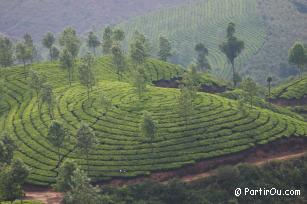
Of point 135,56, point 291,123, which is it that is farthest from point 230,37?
point 291,123

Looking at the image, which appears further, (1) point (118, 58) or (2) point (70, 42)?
(2) point (70, 42)

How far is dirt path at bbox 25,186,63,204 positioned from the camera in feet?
235

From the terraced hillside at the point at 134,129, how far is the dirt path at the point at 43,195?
4.73ft

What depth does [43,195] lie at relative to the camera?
74.0 metres

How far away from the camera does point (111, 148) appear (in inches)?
3332

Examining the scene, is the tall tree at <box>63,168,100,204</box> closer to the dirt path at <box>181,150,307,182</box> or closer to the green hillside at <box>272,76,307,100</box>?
the dirt path at <box>181,150,307,182</box>

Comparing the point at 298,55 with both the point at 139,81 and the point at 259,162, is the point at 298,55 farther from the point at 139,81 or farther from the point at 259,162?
the point at 259,162

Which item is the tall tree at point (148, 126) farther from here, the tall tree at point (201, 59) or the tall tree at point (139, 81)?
the tall tree at point (201, 59)

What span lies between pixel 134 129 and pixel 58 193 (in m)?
22.5

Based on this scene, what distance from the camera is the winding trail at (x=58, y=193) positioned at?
236 feet

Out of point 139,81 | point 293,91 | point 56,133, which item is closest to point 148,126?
point 56,133

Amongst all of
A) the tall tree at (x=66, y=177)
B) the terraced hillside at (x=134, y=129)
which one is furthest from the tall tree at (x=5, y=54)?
the tall tree at (x=66, y=177)

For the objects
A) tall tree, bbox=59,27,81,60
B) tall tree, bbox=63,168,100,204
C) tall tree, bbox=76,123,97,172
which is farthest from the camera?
tall tree, bbox=59,27,81,60

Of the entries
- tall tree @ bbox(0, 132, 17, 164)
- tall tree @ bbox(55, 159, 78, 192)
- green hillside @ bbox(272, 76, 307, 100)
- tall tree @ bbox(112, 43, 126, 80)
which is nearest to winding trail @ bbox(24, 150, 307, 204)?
tall tree @ bbox(0, 132, 17, 164)
